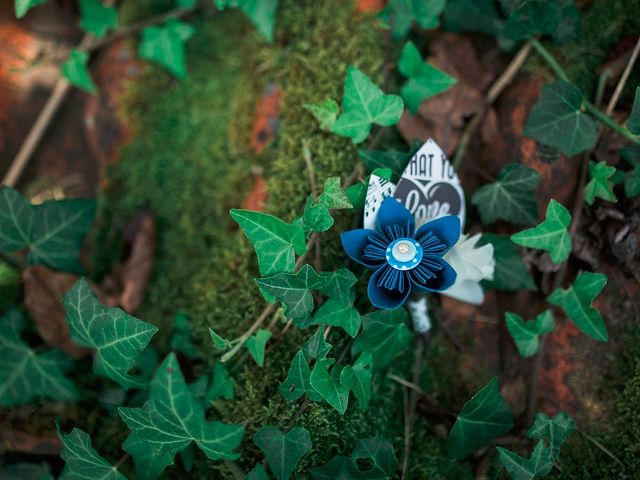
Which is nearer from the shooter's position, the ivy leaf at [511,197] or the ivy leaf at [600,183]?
the ivy leaf at [600,183]

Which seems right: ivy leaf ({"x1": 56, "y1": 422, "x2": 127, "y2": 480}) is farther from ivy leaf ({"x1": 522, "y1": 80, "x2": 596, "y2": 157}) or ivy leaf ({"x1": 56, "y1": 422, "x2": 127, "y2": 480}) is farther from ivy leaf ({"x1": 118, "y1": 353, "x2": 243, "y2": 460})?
ivy leaf ({"x1": 522, "y1": 80, "x2": 596, "y2": 157})

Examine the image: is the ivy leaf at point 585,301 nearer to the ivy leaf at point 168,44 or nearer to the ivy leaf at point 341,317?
the ivy leaf at point 341,317

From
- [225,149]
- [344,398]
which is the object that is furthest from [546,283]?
[225,149]

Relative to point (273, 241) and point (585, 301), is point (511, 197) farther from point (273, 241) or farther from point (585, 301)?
point (273, 241)

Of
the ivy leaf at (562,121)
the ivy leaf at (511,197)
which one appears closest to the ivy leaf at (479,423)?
the ivy leaf at (511,197)

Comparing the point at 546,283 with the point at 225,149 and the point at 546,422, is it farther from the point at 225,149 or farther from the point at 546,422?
the point at 225,149

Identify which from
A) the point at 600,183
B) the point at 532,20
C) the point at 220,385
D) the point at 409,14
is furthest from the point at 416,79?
the point at 220,385

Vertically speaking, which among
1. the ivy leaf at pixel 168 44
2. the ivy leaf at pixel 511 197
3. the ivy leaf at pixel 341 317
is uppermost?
the ivy leaf at pixel 168 44
